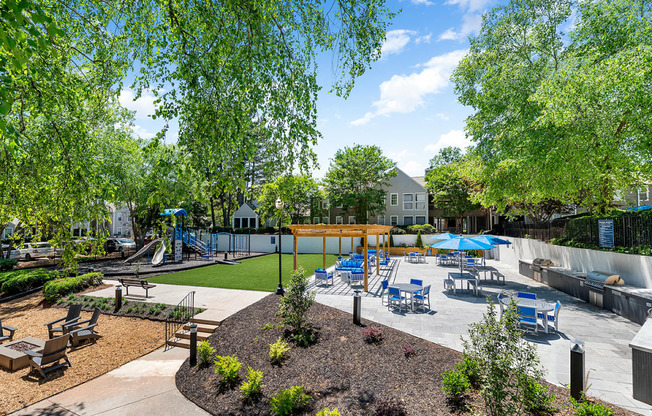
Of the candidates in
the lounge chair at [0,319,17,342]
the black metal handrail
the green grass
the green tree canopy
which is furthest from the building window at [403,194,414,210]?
the lounge chair at [0,319,17,342]

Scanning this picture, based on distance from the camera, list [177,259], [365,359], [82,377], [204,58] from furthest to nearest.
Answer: [177,259], [82,377], [365,359], [204,58]

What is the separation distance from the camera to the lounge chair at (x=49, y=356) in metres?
7.80

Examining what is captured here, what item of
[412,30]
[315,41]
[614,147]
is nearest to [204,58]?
[315,41]

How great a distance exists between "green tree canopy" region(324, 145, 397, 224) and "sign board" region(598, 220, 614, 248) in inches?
958

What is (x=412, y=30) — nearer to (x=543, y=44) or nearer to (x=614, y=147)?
(x=614, y=147)

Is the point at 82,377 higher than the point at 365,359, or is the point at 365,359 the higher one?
the point at 365,359

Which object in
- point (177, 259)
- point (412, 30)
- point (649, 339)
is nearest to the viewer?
point (649, 339)

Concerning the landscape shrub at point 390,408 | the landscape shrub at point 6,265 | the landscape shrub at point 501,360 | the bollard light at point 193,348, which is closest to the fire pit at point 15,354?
the bollard light at point 193,348

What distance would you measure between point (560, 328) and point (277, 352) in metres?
8.42

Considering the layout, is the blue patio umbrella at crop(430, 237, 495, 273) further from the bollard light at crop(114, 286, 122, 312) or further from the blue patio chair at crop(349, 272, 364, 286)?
the bollard light at crop(114, 286, 122, 312)

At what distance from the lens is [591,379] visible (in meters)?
6.38

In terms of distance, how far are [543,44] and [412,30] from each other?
1550 cm

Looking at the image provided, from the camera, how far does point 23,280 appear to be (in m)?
15.3

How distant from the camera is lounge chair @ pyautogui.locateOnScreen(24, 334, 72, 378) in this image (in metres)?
7.80
